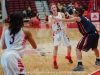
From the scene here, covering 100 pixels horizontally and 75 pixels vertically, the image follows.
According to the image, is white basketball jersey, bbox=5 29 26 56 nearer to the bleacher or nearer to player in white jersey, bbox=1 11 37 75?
player in white jersey, bbox=1 11 37 75

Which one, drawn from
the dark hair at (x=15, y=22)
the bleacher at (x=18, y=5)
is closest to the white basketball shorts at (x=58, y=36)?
the dark hair at (x=15, y=22)

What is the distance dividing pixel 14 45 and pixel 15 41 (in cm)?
6

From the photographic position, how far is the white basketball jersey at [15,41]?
3602 millimetres

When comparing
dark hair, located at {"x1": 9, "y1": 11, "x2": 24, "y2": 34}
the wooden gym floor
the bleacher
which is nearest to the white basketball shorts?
the wooden gym floor

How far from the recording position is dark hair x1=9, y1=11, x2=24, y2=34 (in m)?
3.53

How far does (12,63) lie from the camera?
347 cm

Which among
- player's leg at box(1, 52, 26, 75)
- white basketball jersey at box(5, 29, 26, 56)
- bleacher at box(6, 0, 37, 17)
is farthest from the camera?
bleacher at box(6, 0, 37, 17)

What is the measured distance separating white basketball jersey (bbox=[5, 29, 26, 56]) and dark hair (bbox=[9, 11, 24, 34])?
64 millimetres

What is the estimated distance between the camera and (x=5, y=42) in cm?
369

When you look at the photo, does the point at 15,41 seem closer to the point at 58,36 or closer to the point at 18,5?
the point at 58,36

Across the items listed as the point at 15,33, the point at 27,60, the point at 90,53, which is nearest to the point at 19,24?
the point at 15,33

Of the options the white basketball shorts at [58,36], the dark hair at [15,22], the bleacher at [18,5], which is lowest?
the bleacher at [18,5]

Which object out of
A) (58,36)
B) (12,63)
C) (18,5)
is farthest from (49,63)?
(18,5)

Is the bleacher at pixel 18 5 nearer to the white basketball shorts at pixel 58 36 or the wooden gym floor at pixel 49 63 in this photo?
the wooden gym floor at pixel 49 63
